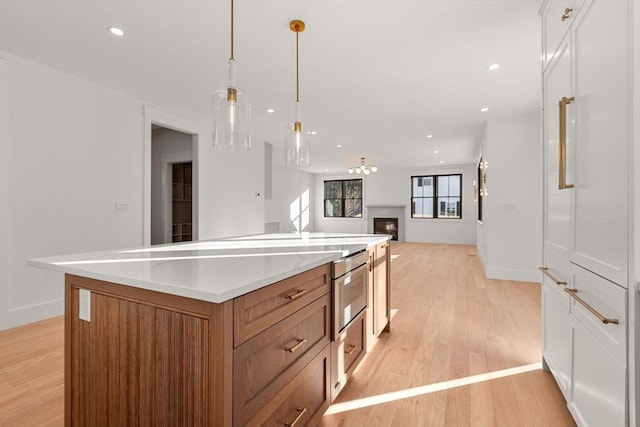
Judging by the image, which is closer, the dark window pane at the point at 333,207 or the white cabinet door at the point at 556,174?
the white cabinet door at the point at 556,174

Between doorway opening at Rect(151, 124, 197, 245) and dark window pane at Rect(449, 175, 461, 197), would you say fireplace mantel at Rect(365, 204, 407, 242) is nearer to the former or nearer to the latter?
dark window pane at Rect(449, 175, 461, 197)

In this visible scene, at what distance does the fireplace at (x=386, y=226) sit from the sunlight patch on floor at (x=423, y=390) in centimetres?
834

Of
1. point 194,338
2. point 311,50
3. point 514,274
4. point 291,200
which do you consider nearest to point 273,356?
point 194,338

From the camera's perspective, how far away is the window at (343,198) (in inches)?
441

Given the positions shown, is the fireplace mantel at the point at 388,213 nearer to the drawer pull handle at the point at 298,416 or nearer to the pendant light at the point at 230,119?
the pendant light at the point at 230,119

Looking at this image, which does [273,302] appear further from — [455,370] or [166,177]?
[166,177]

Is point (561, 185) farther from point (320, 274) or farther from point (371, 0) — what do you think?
point (371, 0)

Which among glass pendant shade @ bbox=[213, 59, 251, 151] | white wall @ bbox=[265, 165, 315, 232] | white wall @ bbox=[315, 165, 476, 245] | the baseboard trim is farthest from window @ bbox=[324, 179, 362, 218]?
glass pendant shade @ bbox=[213, 59, 251, 151]

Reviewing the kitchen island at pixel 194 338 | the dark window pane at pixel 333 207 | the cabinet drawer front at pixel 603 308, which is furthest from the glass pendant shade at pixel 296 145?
the dark window pane at pixel 333 207

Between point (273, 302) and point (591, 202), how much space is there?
135 cm

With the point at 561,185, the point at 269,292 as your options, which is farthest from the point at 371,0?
the point at 269,292

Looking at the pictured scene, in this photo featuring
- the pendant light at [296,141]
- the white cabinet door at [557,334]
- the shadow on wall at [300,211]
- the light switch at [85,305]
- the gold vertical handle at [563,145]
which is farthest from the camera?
the shadow on wall at [300,211]

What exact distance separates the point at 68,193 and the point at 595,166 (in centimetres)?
426

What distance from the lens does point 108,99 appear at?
141 inches
